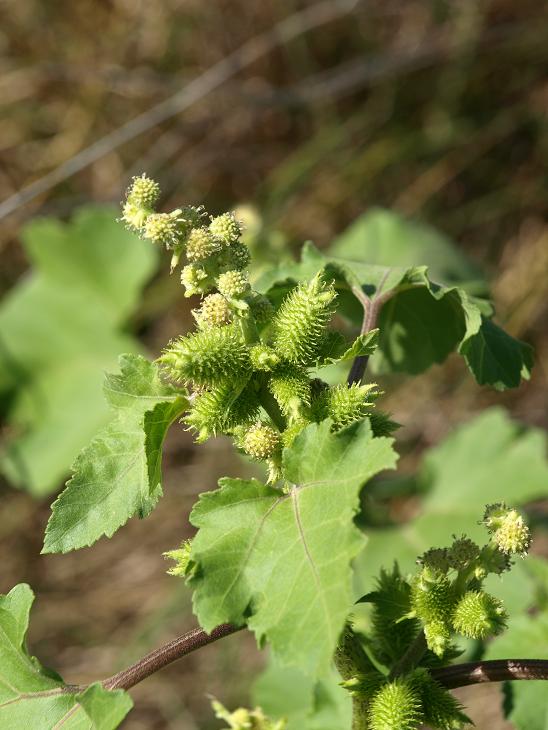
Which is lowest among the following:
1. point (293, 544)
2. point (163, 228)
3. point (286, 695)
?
point (286, 695)

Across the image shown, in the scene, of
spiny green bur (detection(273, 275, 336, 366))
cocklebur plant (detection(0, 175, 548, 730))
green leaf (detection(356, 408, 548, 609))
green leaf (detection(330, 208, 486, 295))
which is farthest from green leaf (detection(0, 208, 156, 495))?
spiny green bur (detection(273, 275, 336, 366))

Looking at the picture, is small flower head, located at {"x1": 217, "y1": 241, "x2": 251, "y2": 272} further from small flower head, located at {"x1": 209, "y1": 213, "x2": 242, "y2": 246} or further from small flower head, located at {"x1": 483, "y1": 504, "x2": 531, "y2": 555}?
small flower head, located at {"x1": 483, "y1": 504, "x2": 531, "y2": 555}

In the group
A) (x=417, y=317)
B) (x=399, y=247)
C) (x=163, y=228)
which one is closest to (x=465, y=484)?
(x=399, y=247)

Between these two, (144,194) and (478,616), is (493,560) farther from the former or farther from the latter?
(144,194)

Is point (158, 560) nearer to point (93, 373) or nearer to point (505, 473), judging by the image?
point (93, 373)

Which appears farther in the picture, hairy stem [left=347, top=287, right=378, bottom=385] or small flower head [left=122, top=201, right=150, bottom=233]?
hairy stem [left=347, top=287, right=378, bottom=385]

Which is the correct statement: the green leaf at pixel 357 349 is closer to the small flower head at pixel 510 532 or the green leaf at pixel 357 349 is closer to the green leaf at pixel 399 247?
the small flower head at pixel 510 532

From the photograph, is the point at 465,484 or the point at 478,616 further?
the point at 465,484
